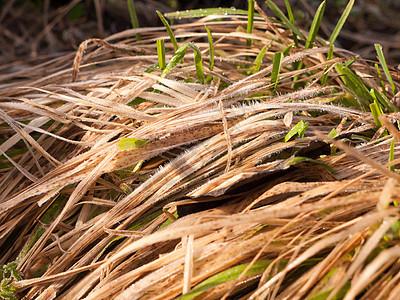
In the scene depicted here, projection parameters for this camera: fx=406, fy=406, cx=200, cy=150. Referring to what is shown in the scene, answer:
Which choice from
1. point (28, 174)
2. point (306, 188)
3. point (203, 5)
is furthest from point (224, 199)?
point (203, 5)

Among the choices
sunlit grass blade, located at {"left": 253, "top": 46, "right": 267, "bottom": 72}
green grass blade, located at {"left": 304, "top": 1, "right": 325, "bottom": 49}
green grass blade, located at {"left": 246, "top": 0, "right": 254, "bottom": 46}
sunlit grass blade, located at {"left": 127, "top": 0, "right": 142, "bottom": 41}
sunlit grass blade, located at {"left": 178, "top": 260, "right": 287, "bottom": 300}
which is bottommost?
sunlit grass blade, located at {"left": 178, "top": 260, "right": 287, "bottom": 300}

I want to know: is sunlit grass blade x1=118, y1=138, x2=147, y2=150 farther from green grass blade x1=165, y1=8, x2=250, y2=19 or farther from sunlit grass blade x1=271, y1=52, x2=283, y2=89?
green grass blade x1=165, y1=8, x2=250, y2=19

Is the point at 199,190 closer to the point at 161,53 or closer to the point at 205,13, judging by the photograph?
the point at 161,53

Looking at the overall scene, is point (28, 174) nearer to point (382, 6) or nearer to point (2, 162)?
point (2, 162)

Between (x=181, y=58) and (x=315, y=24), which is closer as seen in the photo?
(x=181, y=58)

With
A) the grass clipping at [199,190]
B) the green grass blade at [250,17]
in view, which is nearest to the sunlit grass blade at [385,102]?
the grass clipping at [199,190]

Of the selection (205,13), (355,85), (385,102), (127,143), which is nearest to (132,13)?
(205,13)

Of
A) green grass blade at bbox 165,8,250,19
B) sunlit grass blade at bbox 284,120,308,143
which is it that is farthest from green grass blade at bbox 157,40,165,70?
sunlit grass blade at bbox 284,120,308,143
